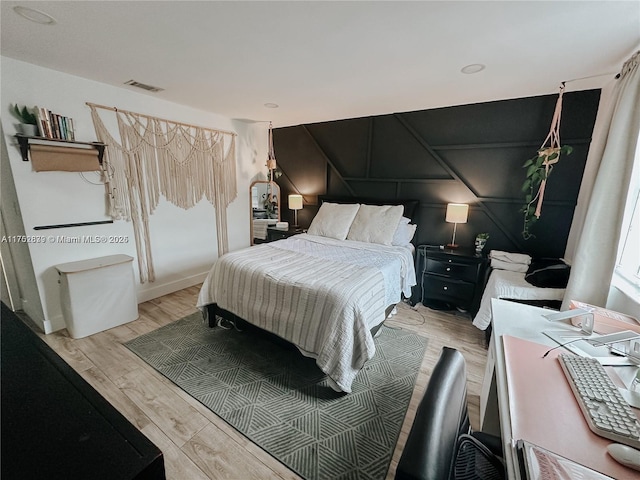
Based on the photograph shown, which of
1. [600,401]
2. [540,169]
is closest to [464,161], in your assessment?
[540,169]

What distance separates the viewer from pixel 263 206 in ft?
15.1

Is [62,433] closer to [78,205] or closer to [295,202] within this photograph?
[78,205]

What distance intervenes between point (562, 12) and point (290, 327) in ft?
8.21

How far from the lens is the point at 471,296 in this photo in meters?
2.89

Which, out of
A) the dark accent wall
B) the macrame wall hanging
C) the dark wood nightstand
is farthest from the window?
the macrame wall hanging

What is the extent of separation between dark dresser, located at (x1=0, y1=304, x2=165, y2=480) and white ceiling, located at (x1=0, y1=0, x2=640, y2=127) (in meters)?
1.77

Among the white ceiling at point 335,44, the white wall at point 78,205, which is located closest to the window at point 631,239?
the white ceiling at point 335,44

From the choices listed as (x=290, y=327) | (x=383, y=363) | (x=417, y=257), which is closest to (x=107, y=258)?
(x=290, y=327)

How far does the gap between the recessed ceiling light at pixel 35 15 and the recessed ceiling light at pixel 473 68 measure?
2814mm

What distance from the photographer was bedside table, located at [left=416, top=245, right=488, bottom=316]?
2.84 meters

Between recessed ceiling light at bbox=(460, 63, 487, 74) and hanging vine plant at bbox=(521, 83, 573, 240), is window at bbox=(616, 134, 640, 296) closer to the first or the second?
hanging vine plant at bbox=(521, 83, 573, 240)

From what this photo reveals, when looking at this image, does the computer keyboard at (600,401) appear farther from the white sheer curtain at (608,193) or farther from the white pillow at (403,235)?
the white pillow at (403,235)

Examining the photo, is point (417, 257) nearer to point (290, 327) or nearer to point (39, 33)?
point (290, 327)

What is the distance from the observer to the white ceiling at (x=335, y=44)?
4.71ft
